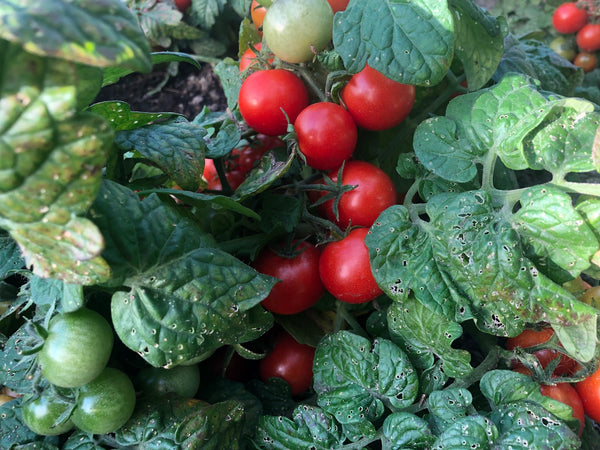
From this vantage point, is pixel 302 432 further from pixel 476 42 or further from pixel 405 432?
pixel 476 42

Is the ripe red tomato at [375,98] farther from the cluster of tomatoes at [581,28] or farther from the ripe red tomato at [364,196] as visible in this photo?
the cluster of tomatoes at [581,28]

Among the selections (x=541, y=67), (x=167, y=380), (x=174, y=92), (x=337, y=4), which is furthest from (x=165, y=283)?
(x=174, y=92)

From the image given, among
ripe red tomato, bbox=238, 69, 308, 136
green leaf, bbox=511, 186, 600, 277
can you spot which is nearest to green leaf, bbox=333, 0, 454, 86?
ripe red tomato, bbox=238, 69, 308, 136

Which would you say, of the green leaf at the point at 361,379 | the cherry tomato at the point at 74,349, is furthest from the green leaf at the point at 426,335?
the cherry tomato at the point at 74,349

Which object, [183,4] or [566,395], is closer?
[566,395]

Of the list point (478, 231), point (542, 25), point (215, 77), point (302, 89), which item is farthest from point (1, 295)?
point (542, 25)

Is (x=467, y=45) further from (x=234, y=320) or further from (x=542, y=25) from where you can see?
(x=542, y=25)
